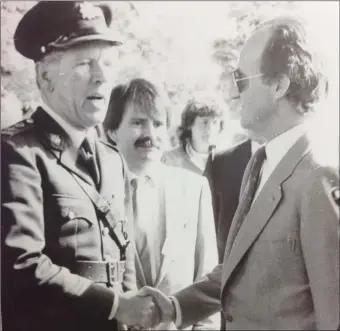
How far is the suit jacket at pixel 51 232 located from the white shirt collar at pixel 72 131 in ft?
0.04

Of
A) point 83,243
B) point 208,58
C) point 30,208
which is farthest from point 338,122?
point 30,208

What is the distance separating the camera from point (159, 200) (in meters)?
1.63

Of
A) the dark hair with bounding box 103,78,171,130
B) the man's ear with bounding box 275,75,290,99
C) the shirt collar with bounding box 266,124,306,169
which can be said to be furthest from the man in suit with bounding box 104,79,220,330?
the man's ear with bounding box 275,75,290,99

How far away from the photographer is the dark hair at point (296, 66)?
1.57m

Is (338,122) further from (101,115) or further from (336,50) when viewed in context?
(101,115)

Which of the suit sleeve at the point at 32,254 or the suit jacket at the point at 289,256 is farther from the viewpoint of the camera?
the suit sleeve at the point at 32,254

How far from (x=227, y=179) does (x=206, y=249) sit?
22 cm

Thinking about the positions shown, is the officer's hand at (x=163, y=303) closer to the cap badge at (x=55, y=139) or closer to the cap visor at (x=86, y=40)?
the cap badge at (x=55, y=139)

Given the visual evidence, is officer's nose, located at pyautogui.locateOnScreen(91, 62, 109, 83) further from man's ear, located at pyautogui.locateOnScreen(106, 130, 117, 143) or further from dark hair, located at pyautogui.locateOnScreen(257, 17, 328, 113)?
dark hair, located at pyautogui.locateOnScreen(257, 17, 328, 113)

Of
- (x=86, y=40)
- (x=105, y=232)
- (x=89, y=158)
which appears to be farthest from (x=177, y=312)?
(x=86, y=40)

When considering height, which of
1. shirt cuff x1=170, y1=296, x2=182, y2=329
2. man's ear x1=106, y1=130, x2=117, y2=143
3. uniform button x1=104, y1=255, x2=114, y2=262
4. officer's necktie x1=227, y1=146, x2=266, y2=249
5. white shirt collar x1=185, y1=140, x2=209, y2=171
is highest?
man's ear x1=106, y1=130, x2=117, y2=143

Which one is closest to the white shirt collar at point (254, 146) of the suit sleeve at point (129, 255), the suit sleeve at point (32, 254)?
the suit sleeve at point (129, 255)

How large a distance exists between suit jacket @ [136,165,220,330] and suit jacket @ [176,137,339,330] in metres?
0.09

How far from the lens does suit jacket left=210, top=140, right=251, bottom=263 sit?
1604 mm
